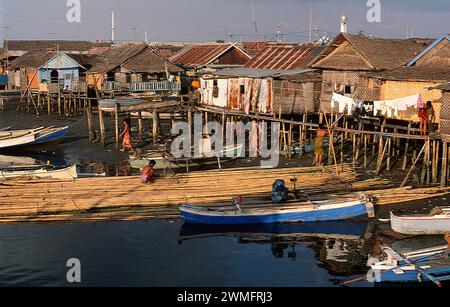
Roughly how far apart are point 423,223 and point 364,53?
12028mm

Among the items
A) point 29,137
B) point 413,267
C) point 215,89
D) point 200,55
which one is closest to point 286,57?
point 215,89

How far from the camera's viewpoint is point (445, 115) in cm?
2448

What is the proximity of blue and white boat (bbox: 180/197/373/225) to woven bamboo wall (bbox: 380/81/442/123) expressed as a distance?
603 centimetres

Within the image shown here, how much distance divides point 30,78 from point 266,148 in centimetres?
3019

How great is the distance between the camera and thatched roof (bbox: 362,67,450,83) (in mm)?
26202

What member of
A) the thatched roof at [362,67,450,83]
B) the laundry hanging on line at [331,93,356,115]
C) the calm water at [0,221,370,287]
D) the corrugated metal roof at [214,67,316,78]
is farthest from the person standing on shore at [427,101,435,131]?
the corrugated metal roof at [214,67,316,78]

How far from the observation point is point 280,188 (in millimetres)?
21969

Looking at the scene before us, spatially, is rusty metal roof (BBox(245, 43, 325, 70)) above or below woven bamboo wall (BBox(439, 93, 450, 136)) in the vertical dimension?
above

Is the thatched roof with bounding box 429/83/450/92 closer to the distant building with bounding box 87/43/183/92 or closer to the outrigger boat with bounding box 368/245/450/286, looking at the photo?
the outrigger boat with bounding box 368/245/450/286

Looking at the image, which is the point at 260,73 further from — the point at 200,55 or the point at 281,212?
the point at 200,55

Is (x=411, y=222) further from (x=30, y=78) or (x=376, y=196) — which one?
(x=30, y=78)

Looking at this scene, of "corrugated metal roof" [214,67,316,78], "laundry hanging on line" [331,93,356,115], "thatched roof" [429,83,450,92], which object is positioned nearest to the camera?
"thatched roof" [429,83,450,92]

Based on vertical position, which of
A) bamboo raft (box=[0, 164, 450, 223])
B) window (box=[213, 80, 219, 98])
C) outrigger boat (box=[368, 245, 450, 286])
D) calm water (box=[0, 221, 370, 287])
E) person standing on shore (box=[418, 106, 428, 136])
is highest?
window (box=[213, 80, 219, 98])
